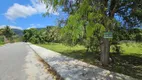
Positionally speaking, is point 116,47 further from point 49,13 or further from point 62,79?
point 62,79

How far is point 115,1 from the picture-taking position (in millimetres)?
9781

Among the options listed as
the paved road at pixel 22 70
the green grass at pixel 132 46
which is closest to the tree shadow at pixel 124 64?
the green grass at pixel 132 46

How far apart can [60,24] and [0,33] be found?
272 ft

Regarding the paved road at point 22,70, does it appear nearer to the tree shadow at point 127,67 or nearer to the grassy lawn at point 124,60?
the grassy lawn at point 124,60

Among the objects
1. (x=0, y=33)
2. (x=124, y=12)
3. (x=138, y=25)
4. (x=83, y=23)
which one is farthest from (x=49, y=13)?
(x=0, y=33)

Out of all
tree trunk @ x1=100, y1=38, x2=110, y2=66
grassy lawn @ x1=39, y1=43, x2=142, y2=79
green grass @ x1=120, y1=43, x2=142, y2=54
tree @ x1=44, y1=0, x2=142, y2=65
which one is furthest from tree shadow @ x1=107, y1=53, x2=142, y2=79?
tree @ x1=44, y1=0, x2=142, y2=65

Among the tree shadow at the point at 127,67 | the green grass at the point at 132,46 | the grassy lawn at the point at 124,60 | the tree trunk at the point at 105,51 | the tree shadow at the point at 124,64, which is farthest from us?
the green grass at the point at 132,46

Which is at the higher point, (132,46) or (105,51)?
(105,51)

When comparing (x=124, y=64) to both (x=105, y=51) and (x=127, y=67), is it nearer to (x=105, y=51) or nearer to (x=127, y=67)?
(x=127, y=67)

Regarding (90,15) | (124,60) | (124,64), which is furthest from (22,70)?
(124,60)

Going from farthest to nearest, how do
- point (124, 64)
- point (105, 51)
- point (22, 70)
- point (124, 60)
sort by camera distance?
point (124, 60) → point (124, 64) → point (105, 51) → point (22, 70)

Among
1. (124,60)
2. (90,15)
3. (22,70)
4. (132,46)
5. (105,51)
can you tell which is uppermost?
(90,15)

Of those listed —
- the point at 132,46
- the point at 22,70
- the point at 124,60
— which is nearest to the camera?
the point at 22,70

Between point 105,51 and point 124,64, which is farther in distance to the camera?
point 124,64
